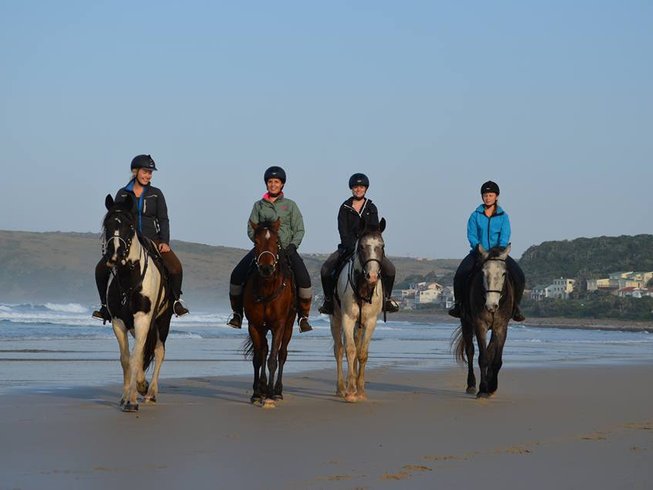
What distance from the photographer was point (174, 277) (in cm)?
1131

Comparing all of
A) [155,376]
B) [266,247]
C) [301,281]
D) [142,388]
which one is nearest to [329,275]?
[301,281]

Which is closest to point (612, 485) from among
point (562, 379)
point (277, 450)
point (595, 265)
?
point (277, 450)

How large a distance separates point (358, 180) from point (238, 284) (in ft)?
6.54

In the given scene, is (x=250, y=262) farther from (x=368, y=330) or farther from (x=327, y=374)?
(x=327, y=374)

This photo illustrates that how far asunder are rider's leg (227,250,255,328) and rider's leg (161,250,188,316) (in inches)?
22.1

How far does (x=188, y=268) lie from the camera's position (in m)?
146

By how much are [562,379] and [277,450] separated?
861 centimetres

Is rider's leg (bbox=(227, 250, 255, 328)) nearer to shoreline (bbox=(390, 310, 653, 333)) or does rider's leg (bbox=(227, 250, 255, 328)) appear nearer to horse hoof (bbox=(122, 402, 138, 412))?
horse hoof (bbox=(122, 402, 138, 412))

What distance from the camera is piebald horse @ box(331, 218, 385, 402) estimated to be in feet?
36.3

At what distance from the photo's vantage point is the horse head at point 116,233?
9.82 metres

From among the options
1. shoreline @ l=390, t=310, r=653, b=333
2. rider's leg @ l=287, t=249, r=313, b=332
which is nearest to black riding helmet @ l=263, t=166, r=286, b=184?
rider's leg @ l=287, t=249, r=313, b=332

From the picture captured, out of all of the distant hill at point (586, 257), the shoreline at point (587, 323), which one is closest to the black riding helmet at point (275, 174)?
the shoreline at point (587, 323)

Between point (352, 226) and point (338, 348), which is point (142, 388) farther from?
point (352, 226)

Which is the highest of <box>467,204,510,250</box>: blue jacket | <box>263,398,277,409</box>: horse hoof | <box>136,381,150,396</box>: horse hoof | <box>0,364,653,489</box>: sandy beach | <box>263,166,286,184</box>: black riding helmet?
<box>263,166,286,184</box>: black riding helmet
